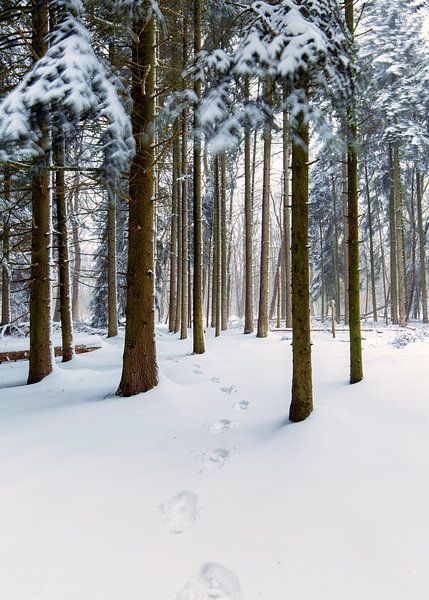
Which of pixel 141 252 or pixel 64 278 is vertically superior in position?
pixel 141 252

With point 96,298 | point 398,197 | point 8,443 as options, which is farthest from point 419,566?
point 96,298

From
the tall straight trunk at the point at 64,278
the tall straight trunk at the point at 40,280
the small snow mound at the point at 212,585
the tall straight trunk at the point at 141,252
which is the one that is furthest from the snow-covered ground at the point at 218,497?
the tall straight trunk at the point at 64,278

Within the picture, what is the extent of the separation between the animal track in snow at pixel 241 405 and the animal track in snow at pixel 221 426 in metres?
0.48

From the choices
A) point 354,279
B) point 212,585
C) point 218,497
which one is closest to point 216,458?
point 218,497

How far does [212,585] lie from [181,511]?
742 mm

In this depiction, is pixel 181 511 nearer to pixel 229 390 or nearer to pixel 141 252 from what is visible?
pixel 229 390

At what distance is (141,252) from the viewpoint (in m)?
5.36

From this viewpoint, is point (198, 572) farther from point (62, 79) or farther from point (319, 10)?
point (319, 10)

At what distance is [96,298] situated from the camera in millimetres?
19203

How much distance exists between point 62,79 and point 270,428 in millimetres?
4242

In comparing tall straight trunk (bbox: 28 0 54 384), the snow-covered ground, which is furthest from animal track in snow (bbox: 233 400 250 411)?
tall straight trunk (bbox: 28 0 54 384)

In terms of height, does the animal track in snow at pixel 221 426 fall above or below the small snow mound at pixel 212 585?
above

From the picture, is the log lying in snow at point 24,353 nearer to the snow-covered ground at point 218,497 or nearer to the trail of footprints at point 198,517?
the snow-covered ground at point 218,497

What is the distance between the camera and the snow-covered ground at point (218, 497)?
1990mm
